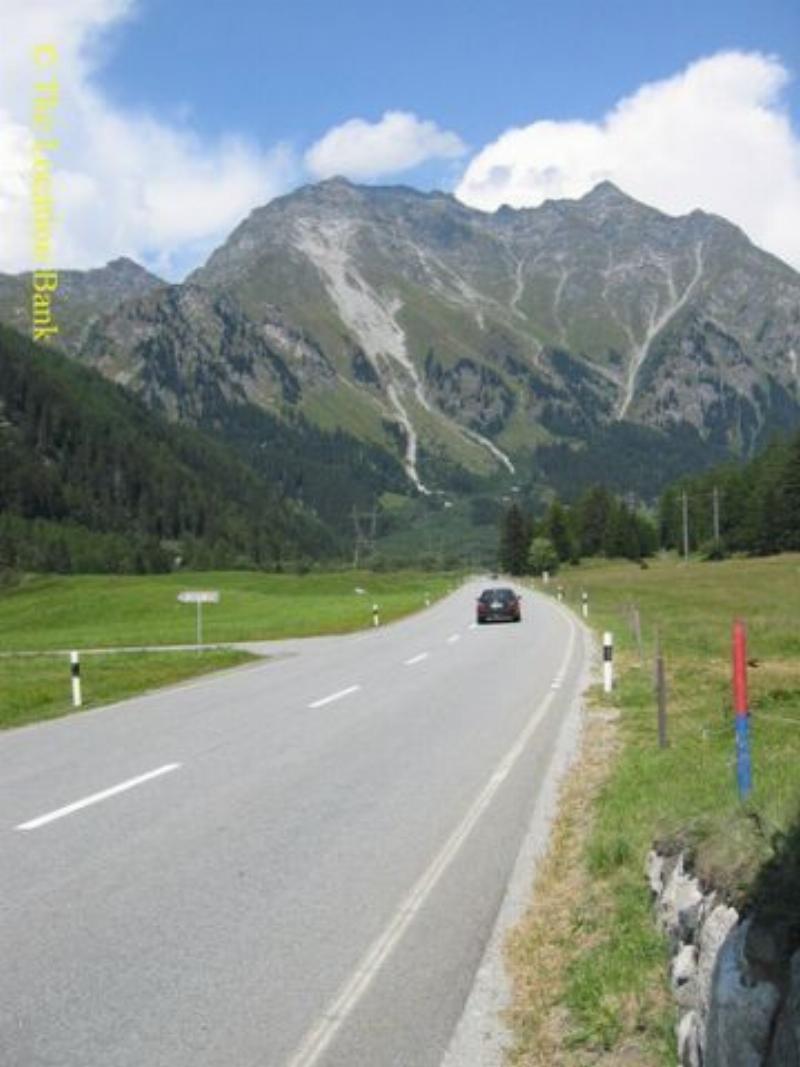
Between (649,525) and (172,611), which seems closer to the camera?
(172,611)

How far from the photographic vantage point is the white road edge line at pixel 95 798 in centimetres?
1067

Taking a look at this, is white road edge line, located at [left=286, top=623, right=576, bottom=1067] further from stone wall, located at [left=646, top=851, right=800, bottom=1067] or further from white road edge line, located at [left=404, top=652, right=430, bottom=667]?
white road edge line, located at [left=404, top=652, right=430, bottom=667]

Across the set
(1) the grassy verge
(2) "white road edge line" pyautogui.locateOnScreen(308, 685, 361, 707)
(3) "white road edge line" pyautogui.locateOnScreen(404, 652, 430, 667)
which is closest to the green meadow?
(2) "white road edge line" pyautogui.locateOnScreen(308, 685, 361, 707)

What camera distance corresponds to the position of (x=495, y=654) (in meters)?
32.4

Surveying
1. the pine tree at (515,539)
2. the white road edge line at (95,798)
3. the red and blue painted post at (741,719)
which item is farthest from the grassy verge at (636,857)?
the pine tree at (515,539)

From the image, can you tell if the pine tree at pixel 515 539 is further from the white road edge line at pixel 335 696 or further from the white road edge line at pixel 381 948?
the white road edge line at pixel 381 948

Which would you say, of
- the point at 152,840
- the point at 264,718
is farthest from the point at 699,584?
the point at 152,840

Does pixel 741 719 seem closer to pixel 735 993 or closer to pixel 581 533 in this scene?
pixel 735 993

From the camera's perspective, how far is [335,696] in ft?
72.9

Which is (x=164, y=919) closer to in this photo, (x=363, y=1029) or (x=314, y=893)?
(x=314, y=893)

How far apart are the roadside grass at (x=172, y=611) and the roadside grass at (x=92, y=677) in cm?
1084

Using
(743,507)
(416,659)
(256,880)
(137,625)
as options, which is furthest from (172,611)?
(743,507)

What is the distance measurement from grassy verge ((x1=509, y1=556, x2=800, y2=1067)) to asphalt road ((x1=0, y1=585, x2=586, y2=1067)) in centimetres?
44

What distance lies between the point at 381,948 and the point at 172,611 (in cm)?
7350
